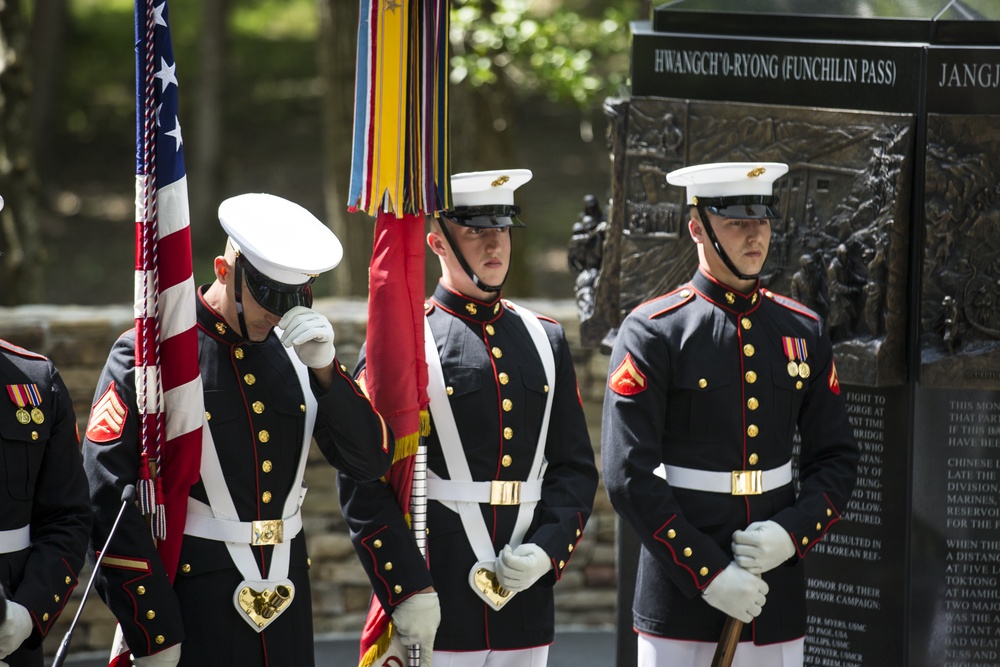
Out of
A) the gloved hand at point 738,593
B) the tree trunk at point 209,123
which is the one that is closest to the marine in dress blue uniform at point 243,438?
the gloved hand at point 738,593

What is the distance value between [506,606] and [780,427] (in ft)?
3.35

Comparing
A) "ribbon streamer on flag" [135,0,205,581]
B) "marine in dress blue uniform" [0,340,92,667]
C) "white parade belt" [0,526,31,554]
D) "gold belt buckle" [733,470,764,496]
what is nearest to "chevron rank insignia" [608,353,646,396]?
"gold belt buckle" [733,470,764,496]

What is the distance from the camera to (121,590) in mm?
3674

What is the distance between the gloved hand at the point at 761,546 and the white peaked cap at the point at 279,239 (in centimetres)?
152

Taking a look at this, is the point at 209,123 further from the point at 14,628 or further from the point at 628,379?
the point at 14,628

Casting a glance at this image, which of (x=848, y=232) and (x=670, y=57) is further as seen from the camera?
(x=670, y=57)

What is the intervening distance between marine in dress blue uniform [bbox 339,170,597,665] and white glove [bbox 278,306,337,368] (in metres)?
0.60

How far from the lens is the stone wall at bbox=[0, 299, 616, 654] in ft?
21.8

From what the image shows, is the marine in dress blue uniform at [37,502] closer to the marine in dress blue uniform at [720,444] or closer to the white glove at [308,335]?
the white glove at [308,335]

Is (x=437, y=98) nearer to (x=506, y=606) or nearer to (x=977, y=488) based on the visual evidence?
(x=506, y=606)

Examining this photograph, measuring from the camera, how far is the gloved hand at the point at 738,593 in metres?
4.29

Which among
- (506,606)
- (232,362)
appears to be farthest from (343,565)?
(232,362)

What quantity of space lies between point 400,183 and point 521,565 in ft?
3.81

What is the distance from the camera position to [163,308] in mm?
3818
